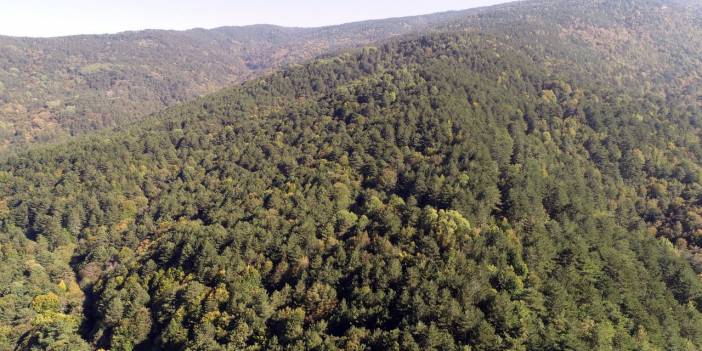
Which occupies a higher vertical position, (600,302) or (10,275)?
(10,275)

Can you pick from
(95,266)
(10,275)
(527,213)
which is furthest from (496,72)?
(10,275)

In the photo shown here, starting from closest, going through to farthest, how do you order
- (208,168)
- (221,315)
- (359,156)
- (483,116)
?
(221,315) → (359,156) → (483,116) → (208,168)

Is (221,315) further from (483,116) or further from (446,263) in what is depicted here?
(483,116)

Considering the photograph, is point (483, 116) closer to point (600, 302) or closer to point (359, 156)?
point (359, 156)

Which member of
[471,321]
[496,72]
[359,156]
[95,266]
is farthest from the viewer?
[496,72]

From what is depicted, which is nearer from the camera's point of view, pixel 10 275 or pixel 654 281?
pixel 654 281

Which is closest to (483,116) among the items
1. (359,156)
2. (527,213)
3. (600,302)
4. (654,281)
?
(359,156)

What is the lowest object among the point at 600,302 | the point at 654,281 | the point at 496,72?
the point at 654,281
